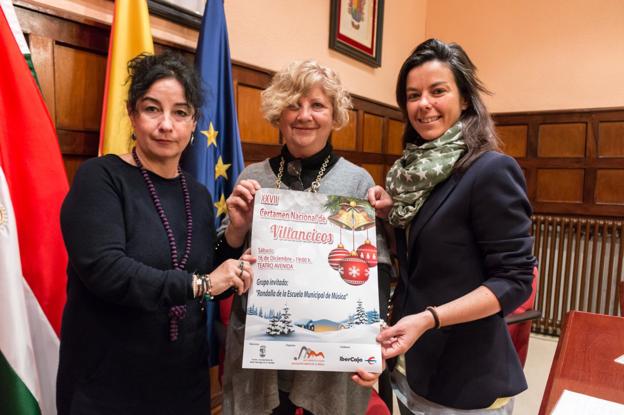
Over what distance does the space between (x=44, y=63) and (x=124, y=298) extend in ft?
3.72

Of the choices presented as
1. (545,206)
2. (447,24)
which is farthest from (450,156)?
(447,24)

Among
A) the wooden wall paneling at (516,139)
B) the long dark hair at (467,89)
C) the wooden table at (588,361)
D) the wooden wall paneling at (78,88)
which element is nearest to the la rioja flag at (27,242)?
the wooden wall paneling at (78,88)

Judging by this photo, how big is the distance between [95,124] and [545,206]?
407cm

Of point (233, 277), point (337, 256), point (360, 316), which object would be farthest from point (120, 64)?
point (360, 316)

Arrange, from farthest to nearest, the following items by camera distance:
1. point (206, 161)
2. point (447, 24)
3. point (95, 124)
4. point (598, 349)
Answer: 1. point (447, 24)
2. point (206, 161)
3. point (95, 124)
4. point (598, 349)

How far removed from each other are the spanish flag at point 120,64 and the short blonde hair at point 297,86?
73 cm

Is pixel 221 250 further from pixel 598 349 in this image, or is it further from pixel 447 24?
pixel 447 24

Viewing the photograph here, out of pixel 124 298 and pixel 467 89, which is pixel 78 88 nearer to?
pixel 124 298

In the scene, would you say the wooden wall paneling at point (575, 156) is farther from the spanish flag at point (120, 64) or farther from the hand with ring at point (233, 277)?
the hand with ring at point (233, 277)

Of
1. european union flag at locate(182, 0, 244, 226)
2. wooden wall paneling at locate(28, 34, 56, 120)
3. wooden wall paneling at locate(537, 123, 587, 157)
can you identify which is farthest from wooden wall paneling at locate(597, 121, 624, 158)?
wooden wall paneling at locate(28, 34, 56, 120)

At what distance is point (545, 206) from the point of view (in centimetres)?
435

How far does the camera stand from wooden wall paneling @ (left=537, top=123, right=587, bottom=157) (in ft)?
13.7

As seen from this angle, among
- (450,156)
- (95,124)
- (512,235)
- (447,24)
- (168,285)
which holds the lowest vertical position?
(168,285)

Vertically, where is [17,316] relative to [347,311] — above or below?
below
